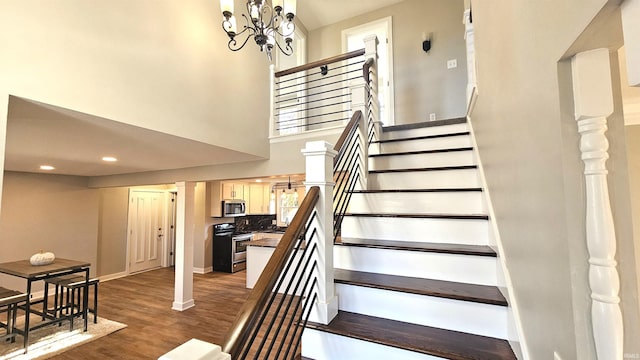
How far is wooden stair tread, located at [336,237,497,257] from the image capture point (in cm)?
158

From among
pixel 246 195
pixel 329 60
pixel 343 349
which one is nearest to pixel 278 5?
pixel 329 60

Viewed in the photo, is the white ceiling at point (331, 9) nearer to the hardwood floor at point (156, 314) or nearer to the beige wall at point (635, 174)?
the beige wall at point (635, 174)

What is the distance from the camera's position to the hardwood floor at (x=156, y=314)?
3346 millimetres

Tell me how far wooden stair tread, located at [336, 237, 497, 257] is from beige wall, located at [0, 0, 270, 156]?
1794mm

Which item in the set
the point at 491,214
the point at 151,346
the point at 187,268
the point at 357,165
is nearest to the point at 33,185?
the point at 187,268

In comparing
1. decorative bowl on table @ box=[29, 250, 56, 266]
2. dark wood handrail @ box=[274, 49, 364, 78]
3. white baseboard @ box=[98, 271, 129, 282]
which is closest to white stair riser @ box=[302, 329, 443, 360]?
dark wood handrail @ box=[274, 49, 364, 78]

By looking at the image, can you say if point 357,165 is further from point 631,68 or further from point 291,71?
point 631,68

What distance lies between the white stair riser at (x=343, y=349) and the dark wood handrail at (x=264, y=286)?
57cm

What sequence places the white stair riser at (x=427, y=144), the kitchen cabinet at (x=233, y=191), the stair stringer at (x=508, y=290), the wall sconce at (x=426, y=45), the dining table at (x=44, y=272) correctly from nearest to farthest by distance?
1. the stair stringer at (x=508, y=290)
2. the white stair riser at (x=427, y=144)
3. the dining table at (x=44, y=272)
4. the wall sconce at (x=426, y=45)
5. the kitchen cabinet at (x=233, y=191)

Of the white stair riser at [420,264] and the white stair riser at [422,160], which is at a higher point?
the white stair riser at [422,160]

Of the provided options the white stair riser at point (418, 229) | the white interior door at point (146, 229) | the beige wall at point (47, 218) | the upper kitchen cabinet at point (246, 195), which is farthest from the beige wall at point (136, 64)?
the white interior door at point (146, 229)

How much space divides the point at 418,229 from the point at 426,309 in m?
0.59

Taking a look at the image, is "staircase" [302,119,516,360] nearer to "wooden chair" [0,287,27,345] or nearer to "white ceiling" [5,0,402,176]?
"white ceiling" [5,0,402,176]

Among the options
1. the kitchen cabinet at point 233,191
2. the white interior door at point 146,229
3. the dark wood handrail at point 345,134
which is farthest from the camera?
the kitchen cabinet at point 233,191
